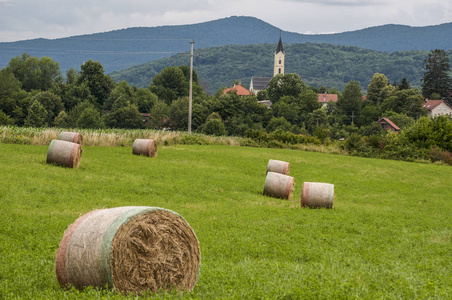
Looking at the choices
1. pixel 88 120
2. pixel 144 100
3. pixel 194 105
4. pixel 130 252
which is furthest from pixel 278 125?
pixel 130 252

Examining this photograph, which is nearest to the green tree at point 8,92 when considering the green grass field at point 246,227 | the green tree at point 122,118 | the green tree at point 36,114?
the green tree at point 36,114

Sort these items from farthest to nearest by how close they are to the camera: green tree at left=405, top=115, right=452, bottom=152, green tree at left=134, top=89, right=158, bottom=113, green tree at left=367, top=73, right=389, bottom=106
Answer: green tree at left=367, top=73, right=389, bottom=106
green tree at left=134, top=89, right=158, bottom=113
green tree at left=405, top=115, right=452, bottom=152

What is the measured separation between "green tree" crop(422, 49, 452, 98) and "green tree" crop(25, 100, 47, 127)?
10480 centimetres

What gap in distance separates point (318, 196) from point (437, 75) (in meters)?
138

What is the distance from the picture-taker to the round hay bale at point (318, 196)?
18.9 m

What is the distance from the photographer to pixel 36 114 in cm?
8881

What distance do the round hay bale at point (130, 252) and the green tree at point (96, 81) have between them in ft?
356

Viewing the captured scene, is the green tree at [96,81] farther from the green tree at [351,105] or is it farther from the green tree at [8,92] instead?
the green tree at [351,105]

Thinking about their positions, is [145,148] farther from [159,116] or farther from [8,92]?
[8,92]

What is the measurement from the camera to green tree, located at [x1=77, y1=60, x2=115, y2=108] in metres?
Answer: 113

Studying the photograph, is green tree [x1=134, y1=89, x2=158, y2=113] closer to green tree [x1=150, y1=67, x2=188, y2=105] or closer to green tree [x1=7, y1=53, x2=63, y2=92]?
green tree [x1=150, y1=67, x2=188, y2=105]

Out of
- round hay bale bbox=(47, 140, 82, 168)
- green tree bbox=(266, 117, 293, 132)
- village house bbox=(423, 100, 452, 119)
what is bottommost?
green tree bbox=(266, 117, 293, 132)


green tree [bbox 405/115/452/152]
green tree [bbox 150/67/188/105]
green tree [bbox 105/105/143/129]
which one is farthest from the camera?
green tree [bbox 150/67/188/105]

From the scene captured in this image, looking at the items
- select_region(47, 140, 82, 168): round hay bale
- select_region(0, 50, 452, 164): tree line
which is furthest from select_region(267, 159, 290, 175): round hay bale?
select_region(0, 50, 452, 164): tree line
